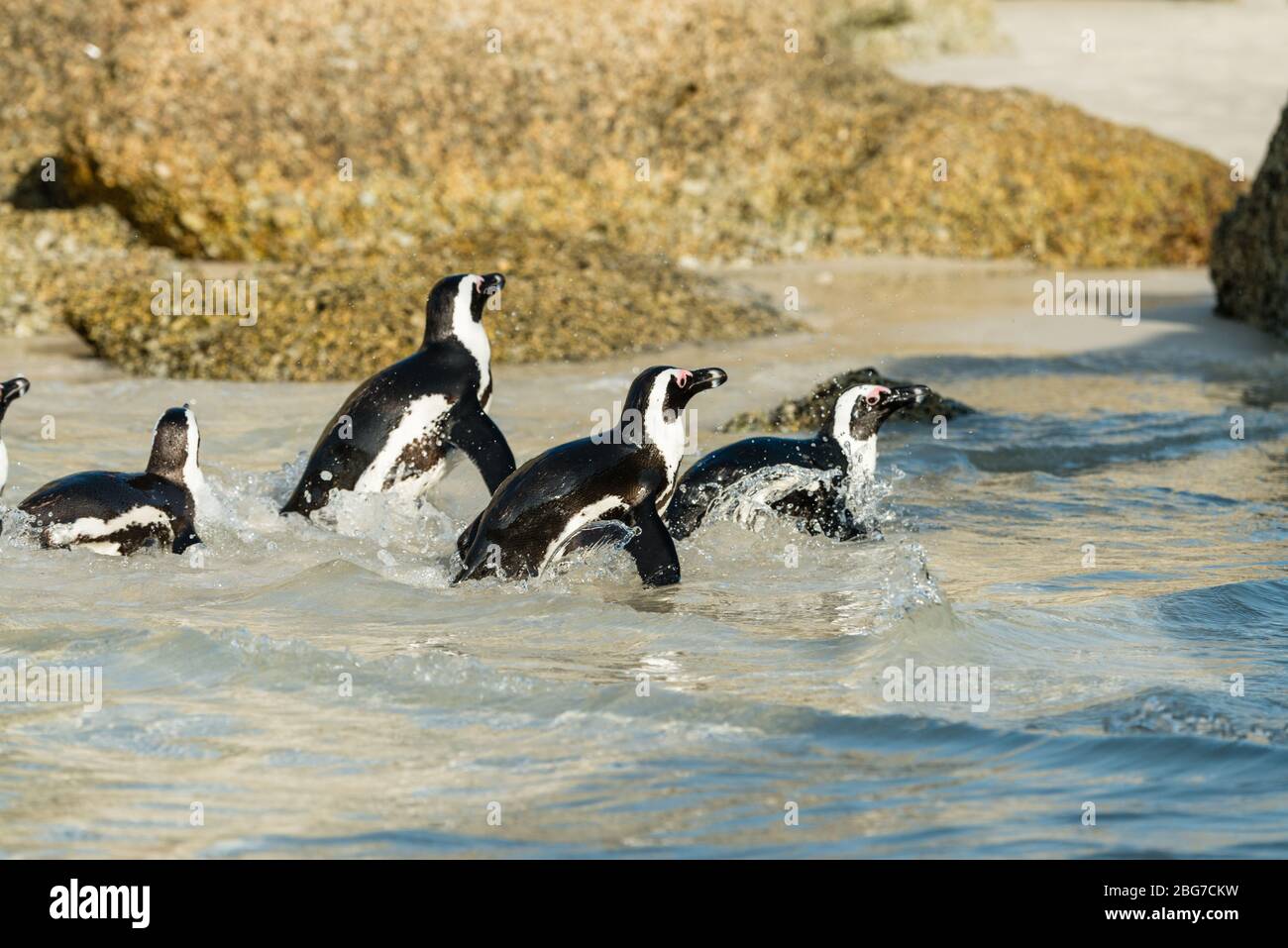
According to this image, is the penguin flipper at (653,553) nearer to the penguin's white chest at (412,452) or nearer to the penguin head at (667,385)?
the penguin head at (667,385)

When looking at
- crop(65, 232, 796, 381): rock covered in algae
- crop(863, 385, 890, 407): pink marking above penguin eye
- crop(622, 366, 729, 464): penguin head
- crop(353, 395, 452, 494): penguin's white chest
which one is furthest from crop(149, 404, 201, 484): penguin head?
crop(65, 232, 796, 381): rock covered in algae

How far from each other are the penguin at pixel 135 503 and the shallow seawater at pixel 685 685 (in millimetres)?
81

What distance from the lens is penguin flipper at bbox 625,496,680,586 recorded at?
564cm

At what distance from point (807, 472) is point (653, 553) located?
3.32 ft

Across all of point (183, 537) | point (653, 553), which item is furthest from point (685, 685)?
point (183, 537)

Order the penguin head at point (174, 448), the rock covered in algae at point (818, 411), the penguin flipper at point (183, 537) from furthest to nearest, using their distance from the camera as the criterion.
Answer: the rock covered in algae at point (818, 411), the penguin head at point (174, 448), the penguin flipper at point (183, 537)

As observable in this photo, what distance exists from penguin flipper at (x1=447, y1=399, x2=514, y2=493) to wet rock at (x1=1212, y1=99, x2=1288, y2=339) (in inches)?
239

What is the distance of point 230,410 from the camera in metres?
8.77

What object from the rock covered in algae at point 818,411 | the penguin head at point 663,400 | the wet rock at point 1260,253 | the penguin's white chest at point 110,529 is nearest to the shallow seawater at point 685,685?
the penguin's white chest at point 110,529

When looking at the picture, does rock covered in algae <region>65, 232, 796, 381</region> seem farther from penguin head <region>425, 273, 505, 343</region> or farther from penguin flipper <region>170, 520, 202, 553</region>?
penguin flipper <region>170, 520, 202, 553</region>

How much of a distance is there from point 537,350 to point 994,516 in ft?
12.7

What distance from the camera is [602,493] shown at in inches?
228

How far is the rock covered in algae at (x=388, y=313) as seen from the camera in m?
9.76
